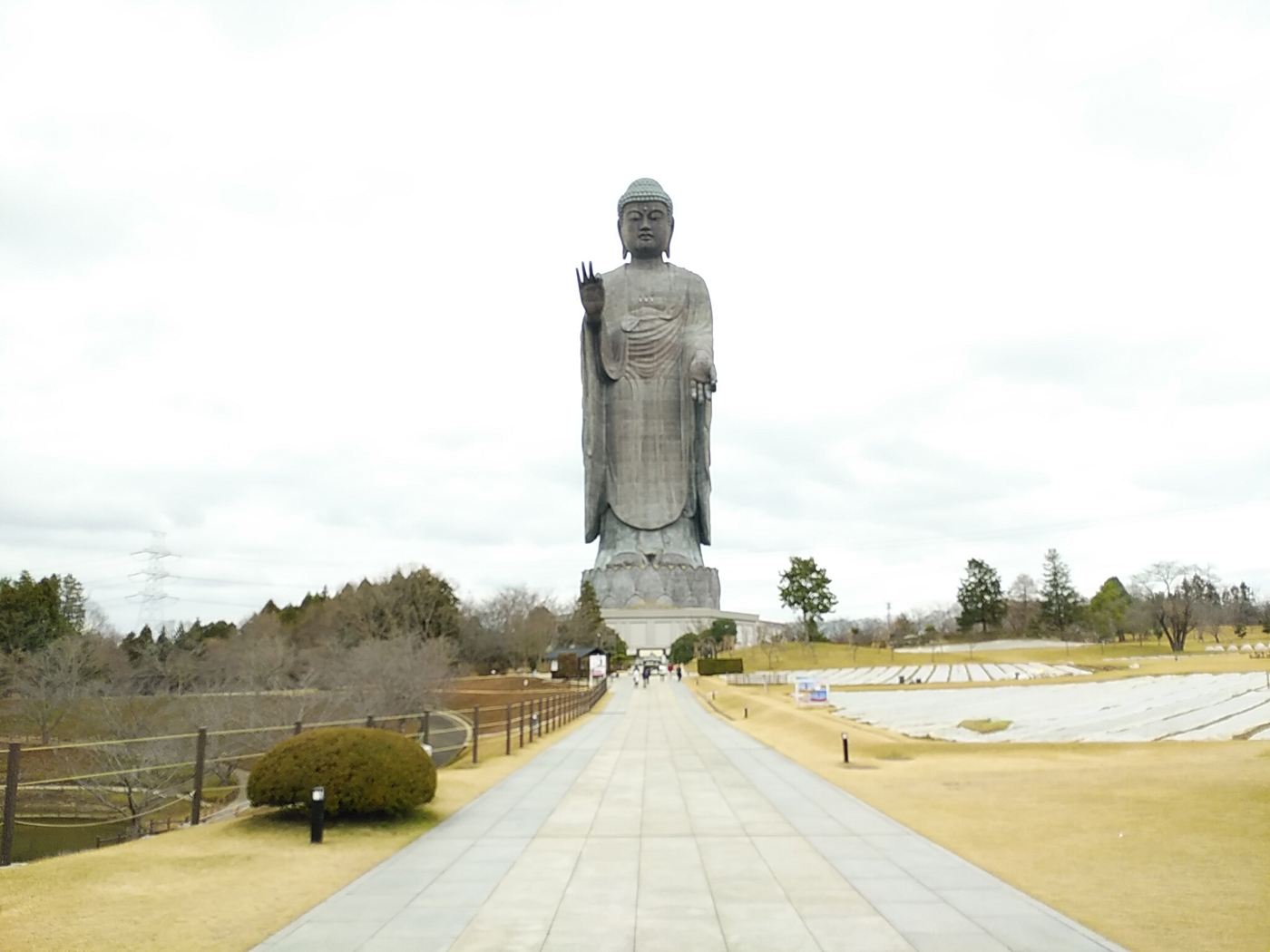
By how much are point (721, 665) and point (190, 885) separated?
4826 centimetres

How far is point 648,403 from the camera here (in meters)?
68.8

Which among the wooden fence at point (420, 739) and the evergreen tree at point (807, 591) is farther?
the evergreen tree at point (807, 591)

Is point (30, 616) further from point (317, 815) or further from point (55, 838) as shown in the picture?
point (317, 815)

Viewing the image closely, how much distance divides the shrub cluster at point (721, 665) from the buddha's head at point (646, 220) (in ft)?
→ 96.8

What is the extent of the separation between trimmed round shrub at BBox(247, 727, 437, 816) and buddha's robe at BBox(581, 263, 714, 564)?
56.1 m

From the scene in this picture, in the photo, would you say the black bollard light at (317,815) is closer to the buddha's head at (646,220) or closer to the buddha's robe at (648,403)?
the buddha's robe at (648,403)

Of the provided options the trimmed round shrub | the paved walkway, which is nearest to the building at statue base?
the paved walkway

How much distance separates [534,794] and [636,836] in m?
3.27

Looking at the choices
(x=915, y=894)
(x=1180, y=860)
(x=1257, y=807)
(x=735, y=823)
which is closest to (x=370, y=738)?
(x=735, y=823)

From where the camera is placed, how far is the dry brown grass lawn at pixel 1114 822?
6137mm

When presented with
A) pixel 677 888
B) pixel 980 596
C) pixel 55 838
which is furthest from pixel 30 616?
pixel 980 596

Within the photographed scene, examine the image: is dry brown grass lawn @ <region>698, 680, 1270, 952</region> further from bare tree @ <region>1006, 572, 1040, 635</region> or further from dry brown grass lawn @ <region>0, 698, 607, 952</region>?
bare tree @ <region>1006, 572, 1040, 635</region>

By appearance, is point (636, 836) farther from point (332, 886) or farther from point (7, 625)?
point (7, 625)

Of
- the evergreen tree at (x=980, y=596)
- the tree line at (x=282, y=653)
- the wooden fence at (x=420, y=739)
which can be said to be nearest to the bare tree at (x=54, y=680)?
the tree line at (x=282, y=653)
